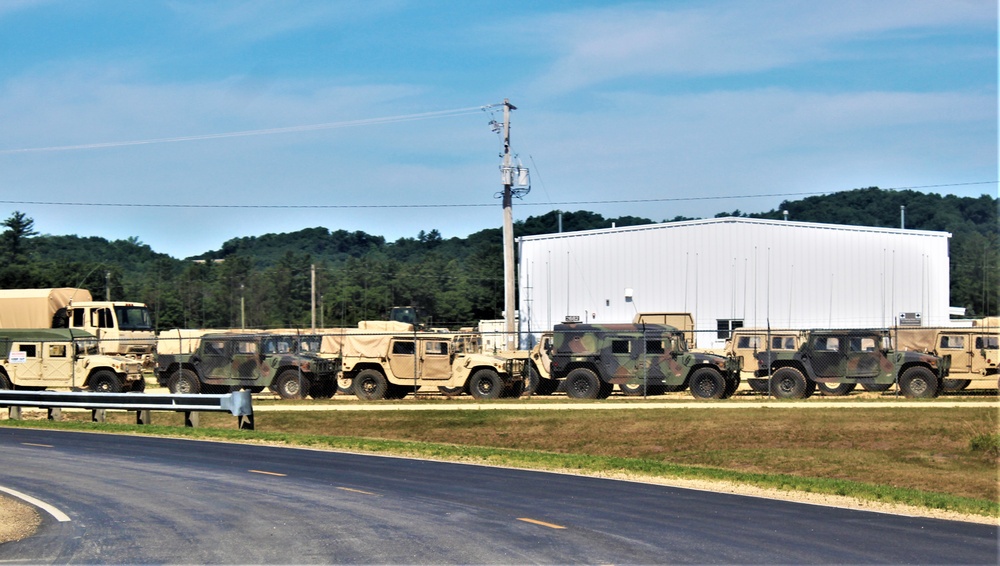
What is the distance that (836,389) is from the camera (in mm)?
29234

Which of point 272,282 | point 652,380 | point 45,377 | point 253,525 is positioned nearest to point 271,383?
point 45,377

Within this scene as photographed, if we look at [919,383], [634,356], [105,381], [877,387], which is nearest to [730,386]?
[634,356]

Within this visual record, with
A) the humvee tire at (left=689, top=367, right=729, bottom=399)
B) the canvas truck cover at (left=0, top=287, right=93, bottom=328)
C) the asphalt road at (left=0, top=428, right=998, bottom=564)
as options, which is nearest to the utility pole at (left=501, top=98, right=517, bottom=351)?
the humvee tire at (left=689, top=367, right=729, bottom=399)

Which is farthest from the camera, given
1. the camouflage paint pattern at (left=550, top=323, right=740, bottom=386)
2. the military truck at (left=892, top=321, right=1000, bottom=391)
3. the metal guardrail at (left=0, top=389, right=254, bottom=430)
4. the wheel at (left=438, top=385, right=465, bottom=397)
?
the wheel at (left=438, top=385, right=465, bottom=397)

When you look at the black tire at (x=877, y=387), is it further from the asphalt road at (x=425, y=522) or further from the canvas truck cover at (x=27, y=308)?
the canvas truck cover at (x=27, y=308)

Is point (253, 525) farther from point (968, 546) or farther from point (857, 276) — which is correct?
point (857, 276)

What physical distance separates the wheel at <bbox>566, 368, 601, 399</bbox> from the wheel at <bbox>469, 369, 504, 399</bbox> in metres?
2.05

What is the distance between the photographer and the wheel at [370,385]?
30.7 metres

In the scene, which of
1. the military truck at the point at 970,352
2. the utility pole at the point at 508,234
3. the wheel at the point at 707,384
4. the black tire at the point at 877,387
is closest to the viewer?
the black tire at the point at 877,387

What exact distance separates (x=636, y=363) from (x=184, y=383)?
13.5 metres

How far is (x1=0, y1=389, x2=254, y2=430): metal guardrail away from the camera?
76.7 ft

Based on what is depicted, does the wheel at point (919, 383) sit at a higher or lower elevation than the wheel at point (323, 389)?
higher

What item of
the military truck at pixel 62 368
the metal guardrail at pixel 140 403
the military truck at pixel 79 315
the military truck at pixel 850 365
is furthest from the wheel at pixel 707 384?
the military truck at pixel 79 315

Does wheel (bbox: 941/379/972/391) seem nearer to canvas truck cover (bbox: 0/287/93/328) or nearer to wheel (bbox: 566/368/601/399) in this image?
wheel (bbox: 566/368/601/399)
